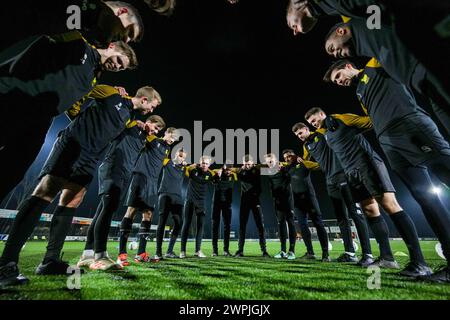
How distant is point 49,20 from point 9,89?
2.44m

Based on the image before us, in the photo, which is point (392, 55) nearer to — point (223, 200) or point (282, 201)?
point (282, 201)

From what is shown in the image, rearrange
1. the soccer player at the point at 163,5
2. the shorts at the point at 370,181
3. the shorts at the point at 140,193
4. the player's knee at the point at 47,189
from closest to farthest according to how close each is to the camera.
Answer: the player's knee at the point at 47,189, the soccer player at the point at 163,5, the shorts at the point at 370,181, the shorts at the point at 140,193

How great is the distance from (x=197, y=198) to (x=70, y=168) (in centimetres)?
463

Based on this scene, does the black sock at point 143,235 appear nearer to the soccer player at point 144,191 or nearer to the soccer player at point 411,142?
the soccer player at point 144,191

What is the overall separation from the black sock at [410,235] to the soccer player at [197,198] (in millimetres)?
4916

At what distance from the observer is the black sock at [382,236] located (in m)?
3.35

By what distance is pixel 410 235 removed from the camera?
2664 mm

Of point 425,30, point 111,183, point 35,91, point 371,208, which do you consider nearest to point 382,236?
point 371,208

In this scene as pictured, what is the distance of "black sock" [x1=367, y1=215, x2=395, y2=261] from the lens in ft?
11.0

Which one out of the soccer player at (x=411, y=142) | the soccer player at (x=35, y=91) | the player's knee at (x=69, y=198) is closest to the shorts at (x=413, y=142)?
the soccer player at (x=411, y=142)

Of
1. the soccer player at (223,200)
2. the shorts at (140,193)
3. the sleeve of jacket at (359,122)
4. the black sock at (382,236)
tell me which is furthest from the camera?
the soccer player at (223,200)

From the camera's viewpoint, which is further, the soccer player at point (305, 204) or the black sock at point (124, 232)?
the soccer player at point (305, 204)

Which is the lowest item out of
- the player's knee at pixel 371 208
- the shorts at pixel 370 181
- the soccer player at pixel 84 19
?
the player's knee at pixel 371 208

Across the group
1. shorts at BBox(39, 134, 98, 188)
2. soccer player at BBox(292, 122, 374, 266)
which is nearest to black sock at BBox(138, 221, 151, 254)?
shorts at BBox(39, 134, 98, 188)
